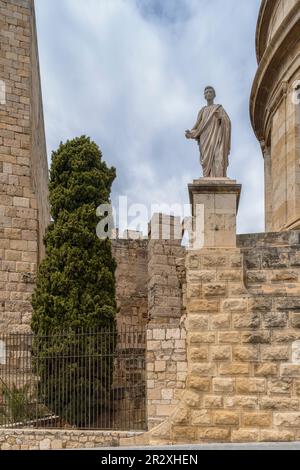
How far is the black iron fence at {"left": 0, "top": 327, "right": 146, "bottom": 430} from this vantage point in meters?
9.18

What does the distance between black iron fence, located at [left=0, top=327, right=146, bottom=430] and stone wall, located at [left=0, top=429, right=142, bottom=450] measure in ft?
1.27

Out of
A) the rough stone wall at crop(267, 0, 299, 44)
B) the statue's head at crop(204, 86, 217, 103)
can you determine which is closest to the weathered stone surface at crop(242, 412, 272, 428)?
the statue's head at crop(204, 86, 217, 103)

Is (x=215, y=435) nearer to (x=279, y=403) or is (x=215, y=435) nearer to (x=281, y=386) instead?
(x=279, y=403)

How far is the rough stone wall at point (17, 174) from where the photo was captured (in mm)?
11508

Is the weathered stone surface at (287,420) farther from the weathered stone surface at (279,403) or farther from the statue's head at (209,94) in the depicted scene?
the statue's head at (209,94)

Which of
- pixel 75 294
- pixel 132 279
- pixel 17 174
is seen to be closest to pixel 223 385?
pixel 75 294

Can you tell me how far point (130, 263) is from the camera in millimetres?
16531

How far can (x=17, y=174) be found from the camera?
1202 cm

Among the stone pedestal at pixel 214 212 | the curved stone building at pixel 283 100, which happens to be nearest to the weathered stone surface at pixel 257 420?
the stone pedestal at pixel 214 212

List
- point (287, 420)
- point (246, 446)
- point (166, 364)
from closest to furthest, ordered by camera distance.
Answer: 1. point (246, 446)
2. point (287, 420)
3. point (166, 364)

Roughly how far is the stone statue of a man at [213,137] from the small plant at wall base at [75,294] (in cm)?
349

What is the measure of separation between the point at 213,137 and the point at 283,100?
6889 mm

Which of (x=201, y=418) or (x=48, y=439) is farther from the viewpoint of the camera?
(x=48, y=439)

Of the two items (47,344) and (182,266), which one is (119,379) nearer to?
(47,344)
